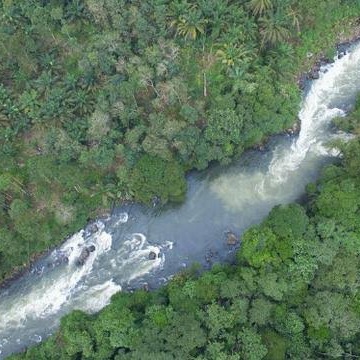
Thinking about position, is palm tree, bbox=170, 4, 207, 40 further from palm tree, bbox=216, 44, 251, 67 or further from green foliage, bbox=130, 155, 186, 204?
green foliage, bbox=130, 155, 186, 204

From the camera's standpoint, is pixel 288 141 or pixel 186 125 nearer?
pixel 186 125

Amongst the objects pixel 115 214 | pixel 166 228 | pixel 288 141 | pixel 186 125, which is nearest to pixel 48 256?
pixel 115 214

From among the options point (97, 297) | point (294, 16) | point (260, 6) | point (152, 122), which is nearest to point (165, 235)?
point (97, 297)

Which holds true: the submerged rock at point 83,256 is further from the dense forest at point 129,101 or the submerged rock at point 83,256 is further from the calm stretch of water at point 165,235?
the dense forest at point 129,101

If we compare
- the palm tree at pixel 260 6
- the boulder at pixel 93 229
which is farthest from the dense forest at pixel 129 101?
the boulder at pixel 93 229

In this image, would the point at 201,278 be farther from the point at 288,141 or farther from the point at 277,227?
the point at 288,141

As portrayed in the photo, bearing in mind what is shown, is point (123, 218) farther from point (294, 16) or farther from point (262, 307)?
point (294, 16)

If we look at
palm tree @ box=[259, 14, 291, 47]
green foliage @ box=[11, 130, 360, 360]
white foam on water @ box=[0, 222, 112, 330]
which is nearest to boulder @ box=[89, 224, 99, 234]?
white foam on water @ box=[0, 222, 112, 330]

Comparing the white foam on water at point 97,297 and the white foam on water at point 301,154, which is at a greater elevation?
the white foam on water at point 301,154
